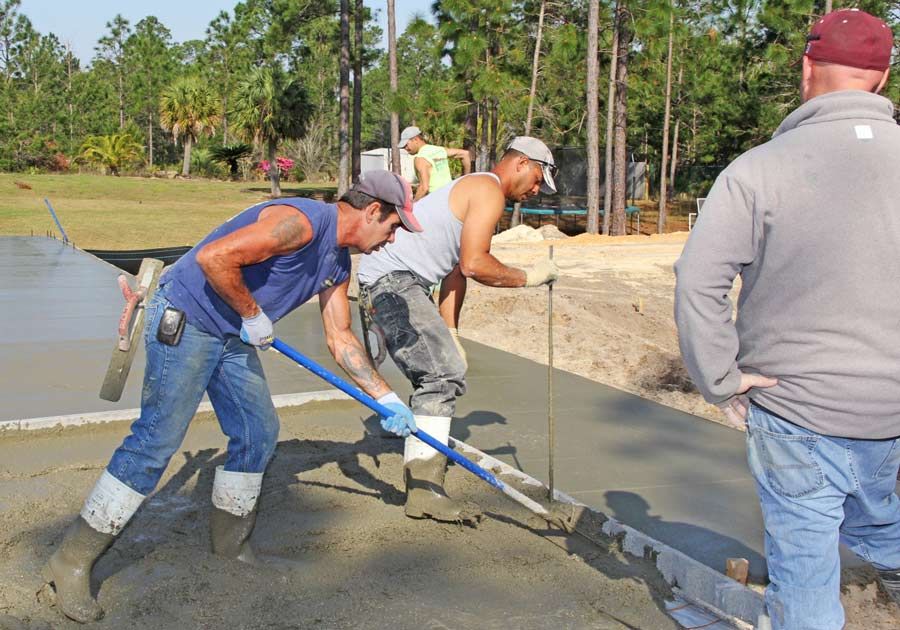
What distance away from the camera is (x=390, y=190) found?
3.52 meters

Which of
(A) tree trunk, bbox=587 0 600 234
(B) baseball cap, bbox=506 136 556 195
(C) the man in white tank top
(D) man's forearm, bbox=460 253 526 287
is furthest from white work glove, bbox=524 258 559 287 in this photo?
(A) tree trunk, bbox=587 0 600 234

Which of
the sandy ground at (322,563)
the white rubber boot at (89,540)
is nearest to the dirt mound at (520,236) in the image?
the sandy ground at (322,563)

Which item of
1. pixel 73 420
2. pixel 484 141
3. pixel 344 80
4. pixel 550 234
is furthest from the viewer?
pixel 344 80

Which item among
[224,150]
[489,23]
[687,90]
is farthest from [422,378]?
[224,150]

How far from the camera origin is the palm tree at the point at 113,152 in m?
50.5

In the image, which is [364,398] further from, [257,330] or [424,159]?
[424,159]

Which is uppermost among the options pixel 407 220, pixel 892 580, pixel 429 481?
pixel 407 220

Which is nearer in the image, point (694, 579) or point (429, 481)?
point (694, 579)

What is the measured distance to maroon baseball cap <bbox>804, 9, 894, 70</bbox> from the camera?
2268mm

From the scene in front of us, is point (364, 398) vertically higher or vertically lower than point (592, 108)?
lower

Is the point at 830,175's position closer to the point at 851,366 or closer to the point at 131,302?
the point at 851,366

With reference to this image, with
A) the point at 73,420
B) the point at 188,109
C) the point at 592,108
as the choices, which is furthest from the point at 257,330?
the point at 188,109

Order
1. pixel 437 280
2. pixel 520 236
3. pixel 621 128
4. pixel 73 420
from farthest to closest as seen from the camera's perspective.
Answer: pixel 621 128, pixel 520 236, pixel 73 420, pixel 437 280

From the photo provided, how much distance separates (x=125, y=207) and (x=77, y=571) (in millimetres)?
31308
